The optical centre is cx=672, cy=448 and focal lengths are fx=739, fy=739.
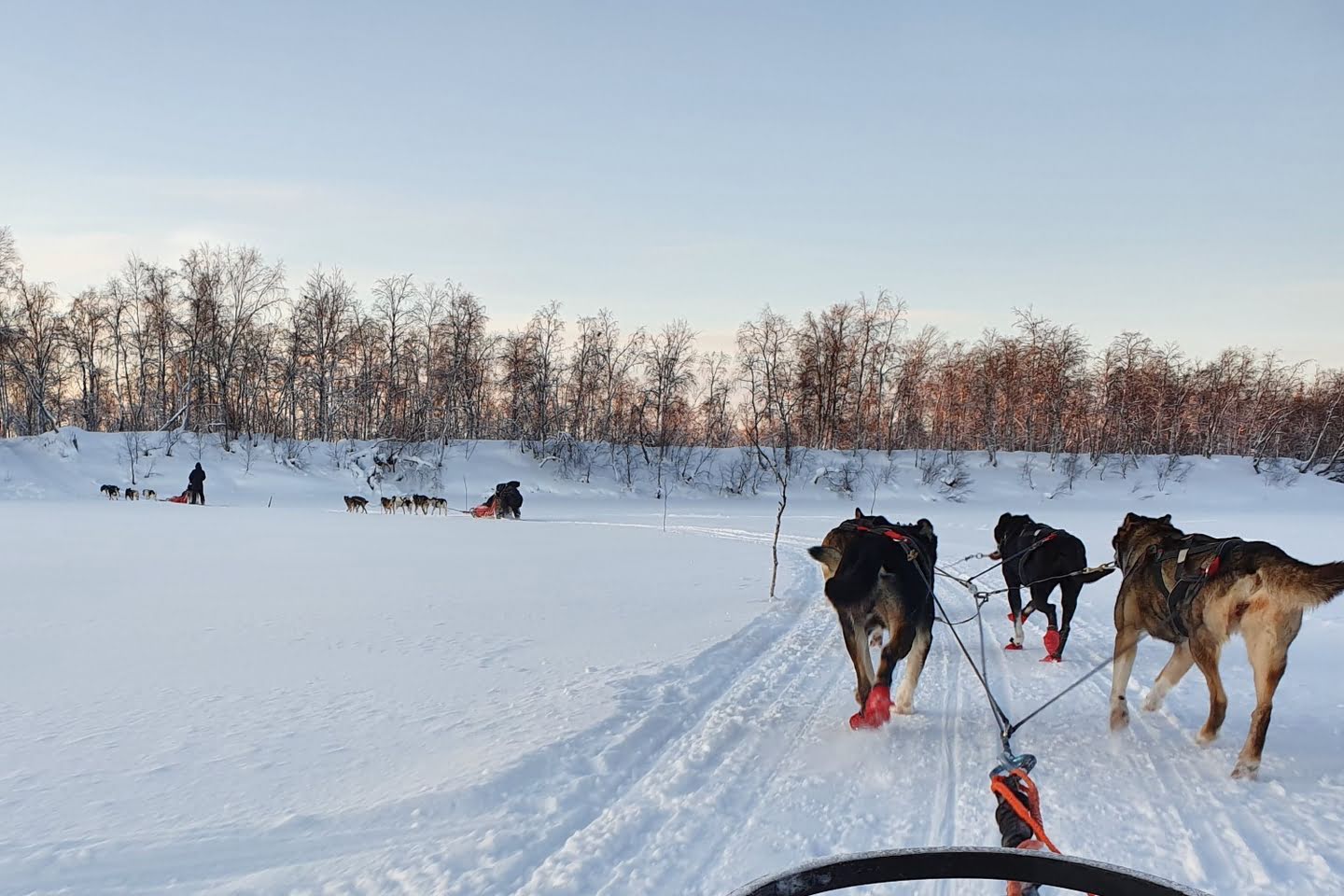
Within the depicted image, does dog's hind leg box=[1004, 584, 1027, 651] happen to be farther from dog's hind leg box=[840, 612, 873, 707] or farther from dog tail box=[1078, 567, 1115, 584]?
dog's hind leg box=[840, 612, 873, 707]

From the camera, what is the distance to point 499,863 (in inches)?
118

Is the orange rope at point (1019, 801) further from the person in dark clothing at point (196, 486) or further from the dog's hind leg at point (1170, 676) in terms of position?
the person in dark clothing at point (196, 486)

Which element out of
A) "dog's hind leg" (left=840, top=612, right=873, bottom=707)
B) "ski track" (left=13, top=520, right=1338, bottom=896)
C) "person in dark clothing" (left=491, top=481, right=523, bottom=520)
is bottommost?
"person in dark clothing" (left=491, top=481, right=523, bottom=520)

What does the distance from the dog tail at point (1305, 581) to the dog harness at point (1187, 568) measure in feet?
1.02

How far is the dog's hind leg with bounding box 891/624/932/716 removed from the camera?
4.84m

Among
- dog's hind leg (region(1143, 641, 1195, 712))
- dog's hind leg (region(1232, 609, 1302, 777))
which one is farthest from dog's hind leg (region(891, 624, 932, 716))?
dog's hind leg (region(1232, 609, 1302, 777))

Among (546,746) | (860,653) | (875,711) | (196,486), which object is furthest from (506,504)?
(875,711)

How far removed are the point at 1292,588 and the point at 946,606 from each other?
585cm

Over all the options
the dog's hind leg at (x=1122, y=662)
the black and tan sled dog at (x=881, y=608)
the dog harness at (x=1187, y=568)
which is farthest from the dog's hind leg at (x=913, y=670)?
the dog harness at (x=1187, y=568)

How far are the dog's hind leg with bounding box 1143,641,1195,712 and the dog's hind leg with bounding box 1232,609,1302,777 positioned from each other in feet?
2.74

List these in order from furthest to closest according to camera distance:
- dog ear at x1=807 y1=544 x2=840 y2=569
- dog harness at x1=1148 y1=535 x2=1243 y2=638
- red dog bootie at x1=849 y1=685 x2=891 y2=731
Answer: dog ear at x1=807 y1=544 x2=840 y2=569
red dog bootie at x1=849 y1=685 x2=891 y2=731
dog harness at x1=1148 y1=535 x2=1243 y2=638

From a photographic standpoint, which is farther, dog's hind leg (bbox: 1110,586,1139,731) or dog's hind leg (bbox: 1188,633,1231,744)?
dog's hind leg (bbox: 1110,586,1139,731)

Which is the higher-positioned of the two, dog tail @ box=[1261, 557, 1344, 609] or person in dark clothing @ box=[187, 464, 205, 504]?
dog tail @ box=[1261, 557, 1344, 609]

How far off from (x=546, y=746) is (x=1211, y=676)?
3.83m
